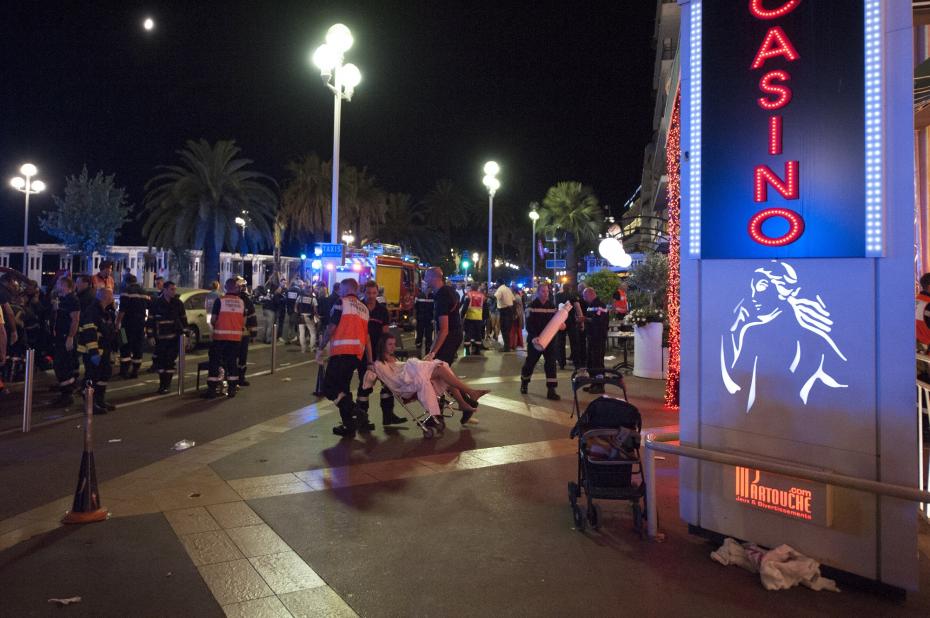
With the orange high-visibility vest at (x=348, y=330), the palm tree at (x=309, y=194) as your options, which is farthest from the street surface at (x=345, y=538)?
the palm tree at (x=309, y=194)

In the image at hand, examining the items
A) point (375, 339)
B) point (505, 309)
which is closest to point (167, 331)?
point (375, 339)

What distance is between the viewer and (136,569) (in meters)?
4.21

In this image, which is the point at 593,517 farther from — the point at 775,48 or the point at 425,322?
the point at 425,322

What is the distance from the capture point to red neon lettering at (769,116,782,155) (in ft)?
14.4

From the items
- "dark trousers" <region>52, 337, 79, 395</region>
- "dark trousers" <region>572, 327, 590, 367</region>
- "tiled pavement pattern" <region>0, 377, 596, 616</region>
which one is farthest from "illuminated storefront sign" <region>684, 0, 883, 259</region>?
"dark trousers" <region>52, 337, 79, 395</region>

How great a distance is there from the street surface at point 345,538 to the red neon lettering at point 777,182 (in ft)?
8.08

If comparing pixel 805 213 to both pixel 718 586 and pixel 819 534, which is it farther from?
pixel 718 586

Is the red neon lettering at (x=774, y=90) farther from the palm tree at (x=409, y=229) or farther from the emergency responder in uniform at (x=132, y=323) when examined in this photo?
the palm tree at (x=409, y=229)

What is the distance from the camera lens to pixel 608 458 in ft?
16.4

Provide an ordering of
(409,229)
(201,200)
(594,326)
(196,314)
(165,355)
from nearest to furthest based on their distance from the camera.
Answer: (165,355), (594,326), (196,314), (201,200), (409,229)

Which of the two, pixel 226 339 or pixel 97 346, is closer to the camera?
pixel 97 346

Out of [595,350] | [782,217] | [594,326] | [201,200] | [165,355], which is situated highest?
[201,200]

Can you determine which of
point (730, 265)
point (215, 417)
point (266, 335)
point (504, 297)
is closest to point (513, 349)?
point (504, 297)

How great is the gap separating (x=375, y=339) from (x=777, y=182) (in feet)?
19.2
